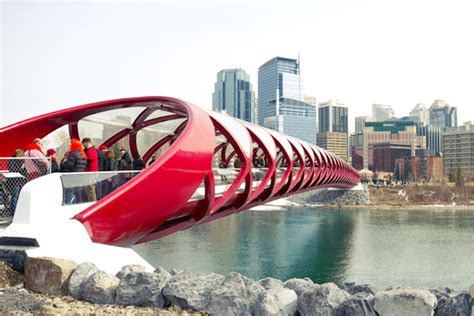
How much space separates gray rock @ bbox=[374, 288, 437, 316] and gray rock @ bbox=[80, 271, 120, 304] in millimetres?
2862

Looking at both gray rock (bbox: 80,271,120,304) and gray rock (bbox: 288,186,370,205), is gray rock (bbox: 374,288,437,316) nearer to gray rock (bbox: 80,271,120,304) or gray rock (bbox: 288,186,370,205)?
gray rock (bbox: 80,271,120,304)

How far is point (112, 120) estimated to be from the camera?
12250 millimetres

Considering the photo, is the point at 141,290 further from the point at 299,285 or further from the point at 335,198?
the point at 335,198

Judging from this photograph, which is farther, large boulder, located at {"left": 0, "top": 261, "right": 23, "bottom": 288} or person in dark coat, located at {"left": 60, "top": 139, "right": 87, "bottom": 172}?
person in dark coat, located at {"left": 60, "top": 139, "right": 87, "bottom": 172}

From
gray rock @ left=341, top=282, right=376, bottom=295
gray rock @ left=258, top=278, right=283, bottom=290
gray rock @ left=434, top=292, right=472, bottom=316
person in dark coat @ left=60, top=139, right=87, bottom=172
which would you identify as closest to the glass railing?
person in dark coat @ left=60, top=139, right=87, bottom=172

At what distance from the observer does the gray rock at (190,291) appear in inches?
214

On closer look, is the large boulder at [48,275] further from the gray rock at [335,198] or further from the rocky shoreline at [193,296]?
the gray rock at [335,198]

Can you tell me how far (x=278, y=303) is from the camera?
5.26 meters

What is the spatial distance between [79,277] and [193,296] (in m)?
1.42

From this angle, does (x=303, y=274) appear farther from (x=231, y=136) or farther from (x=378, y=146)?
(x=378, y=146)

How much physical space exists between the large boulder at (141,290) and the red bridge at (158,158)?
186cm

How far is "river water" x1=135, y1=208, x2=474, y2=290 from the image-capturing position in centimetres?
1886

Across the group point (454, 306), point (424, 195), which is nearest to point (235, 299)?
point (454, 306)

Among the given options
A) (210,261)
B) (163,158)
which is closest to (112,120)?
(163,158)
